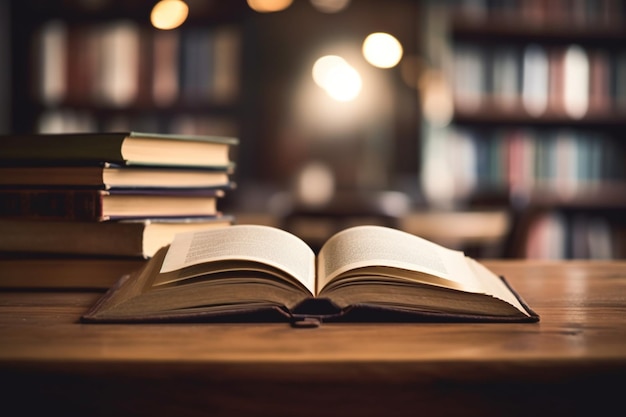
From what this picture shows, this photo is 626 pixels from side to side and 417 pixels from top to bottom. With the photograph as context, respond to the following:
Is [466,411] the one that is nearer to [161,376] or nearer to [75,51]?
[161,376]

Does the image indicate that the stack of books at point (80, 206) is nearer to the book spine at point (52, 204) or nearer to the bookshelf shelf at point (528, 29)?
the book spine at point (52, 204)

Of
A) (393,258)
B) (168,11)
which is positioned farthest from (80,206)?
(168,11)

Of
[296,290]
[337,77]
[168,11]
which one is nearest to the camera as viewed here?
[296,290]

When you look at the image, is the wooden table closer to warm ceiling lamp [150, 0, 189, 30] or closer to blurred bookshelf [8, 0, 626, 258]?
warm ceiling lamp [150, 0, 189, 30]

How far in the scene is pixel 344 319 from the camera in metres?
0.60

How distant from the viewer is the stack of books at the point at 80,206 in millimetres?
753

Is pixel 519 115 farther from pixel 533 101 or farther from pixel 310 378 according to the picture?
pixel 310 378

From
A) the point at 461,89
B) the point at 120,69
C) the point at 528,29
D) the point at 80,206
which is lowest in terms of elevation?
the point at 80,206

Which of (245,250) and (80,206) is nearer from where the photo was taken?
(245,250)

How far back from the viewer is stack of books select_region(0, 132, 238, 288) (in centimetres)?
75

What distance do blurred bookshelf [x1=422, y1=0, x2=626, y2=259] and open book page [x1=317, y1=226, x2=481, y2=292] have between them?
2.51 metres

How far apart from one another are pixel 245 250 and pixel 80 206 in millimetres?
231

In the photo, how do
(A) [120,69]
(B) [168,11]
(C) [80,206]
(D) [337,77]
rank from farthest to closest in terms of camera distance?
(D) [337,77], (A) [120,69], (B) [168,11], (C) [80,206]

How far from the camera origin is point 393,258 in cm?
65
